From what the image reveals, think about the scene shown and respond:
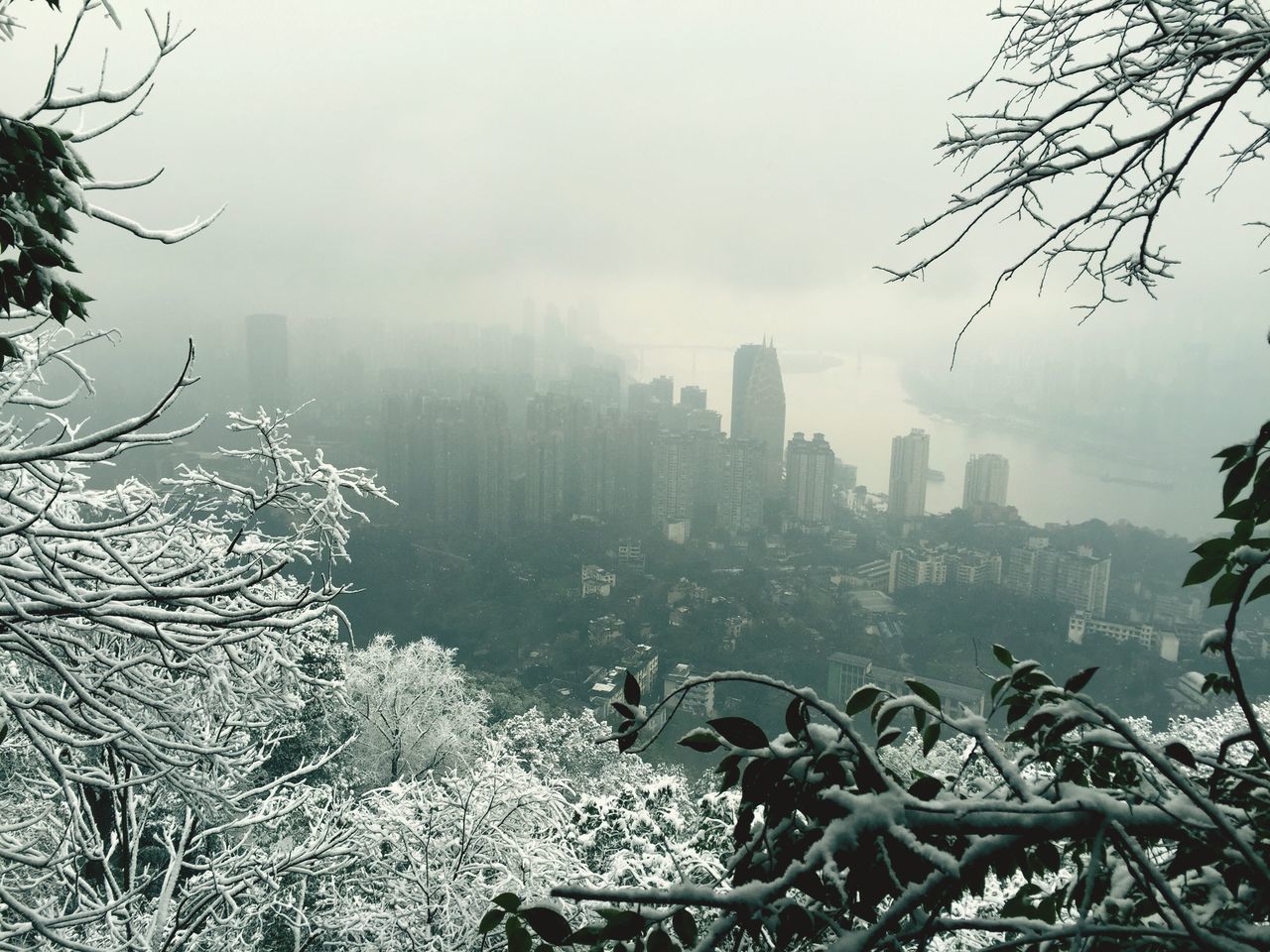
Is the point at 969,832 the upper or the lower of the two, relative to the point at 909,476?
upper

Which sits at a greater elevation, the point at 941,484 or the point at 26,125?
the point at 26,125

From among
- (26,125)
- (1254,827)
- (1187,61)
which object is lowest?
(1254,827)

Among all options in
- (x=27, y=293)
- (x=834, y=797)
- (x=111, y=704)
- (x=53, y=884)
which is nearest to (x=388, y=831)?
(x=53, y=884)

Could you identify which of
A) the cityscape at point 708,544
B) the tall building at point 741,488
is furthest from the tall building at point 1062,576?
the tall building at point 741,488

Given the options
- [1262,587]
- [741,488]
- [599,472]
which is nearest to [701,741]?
[1262,587]

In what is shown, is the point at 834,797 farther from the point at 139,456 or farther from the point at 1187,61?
the point at 139,456

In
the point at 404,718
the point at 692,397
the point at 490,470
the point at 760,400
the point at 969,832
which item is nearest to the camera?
the point at 969,832

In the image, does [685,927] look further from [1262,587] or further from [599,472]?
[599,472]
